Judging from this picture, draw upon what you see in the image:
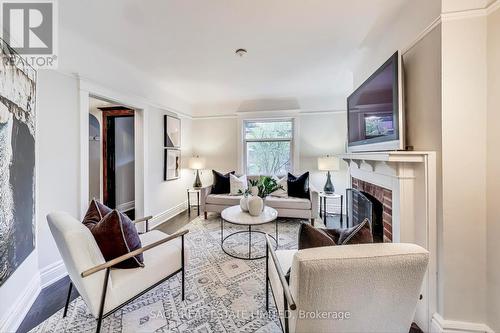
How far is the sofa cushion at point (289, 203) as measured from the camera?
3.50m

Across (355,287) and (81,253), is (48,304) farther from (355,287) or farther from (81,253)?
(355,287)

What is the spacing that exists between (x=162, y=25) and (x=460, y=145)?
8.45 feet

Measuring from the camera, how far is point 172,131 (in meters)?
4.10

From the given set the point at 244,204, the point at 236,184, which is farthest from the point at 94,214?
the point at 236,184

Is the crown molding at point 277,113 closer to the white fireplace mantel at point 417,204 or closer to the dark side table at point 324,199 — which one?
the dark side table at point 324,199

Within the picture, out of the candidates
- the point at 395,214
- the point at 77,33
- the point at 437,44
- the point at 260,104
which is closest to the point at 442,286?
the point at 395,214

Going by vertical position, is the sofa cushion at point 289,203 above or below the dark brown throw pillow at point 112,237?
below

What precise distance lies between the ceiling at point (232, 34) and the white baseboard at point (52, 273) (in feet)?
7.69

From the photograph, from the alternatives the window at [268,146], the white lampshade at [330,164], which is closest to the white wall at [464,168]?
the white lampshade at [330,164]

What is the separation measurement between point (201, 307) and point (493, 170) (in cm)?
A: 225

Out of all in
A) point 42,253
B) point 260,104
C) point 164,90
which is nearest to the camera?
point 42,253

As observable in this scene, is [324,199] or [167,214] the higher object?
[324,199]

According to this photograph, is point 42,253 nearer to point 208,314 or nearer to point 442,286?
point 208,314

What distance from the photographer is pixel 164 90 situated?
12.6 ft
